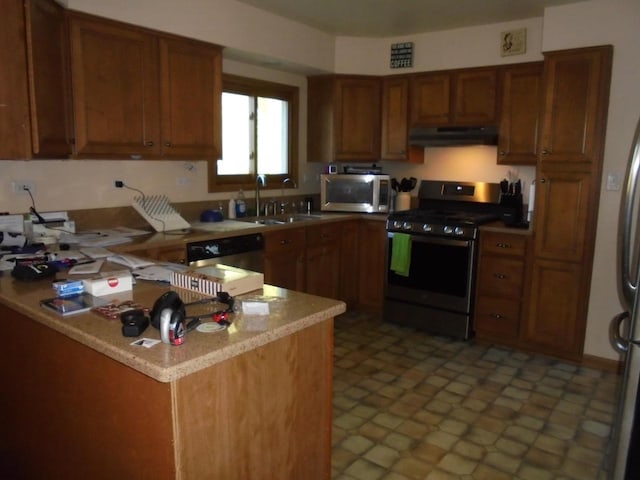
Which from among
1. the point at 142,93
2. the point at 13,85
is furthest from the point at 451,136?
the point at 13,85

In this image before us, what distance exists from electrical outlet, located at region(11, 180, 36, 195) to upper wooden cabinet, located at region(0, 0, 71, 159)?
1.16ft

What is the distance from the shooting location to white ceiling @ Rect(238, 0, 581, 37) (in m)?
3.52

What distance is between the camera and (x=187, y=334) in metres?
1.37

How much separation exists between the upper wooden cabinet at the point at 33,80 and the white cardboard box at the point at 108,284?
97 centimetres

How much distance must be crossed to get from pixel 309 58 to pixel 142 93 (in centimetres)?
168

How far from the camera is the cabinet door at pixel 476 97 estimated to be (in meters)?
3.99

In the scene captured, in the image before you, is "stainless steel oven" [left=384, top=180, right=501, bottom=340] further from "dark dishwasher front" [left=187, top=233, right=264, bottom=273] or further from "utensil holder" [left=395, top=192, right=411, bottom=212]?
"dark dishwasher front" [left=187, top=233, right=264, bottom=273]

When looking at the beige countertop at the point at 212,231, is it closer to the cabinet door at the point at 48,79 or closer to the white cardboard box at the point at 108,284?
the cabinet door at the point at 48,79

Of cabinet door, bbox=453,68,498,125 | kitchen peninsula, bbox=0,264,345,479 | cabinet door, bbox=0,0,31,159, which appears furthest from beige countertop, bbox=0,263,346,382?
cabinet door, bbox=453,68,498,125

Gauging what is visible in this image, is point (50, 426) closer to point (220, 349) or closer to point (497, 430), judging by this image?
point (220, 349)

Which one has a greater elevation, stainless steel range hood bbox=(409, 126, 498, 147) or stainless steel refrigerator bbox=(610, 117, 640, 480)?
stainless steel range hood bbox=(409, 126, 498, 147)

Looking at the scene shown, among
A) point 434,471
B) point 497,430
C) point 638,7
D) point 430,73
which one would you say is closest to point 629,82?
point 638,7

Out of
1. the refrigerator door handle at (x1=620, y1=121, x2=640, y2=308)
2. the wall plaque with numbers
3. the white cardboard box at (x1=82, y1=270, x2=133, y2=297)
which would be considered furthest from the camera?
the wall plaque with numbers

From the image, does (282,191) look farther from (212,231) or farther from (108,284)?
(108,284)
